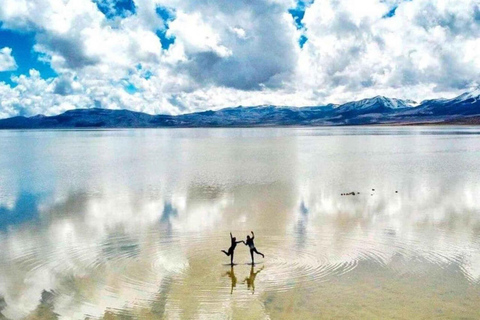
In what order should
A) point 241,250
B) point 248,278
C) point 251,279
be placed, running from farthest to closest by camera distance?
1. point 241,250
2. point 248,278
3. point 251,279

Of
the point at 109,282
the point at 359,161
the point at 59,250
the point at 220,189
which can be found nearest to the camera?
the point at 109,282

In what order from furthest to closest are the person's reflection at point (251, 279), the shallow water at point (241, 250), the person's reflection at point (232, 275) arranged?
1. the person's reflection at point (232, 275)
2. the person's reflection at point (251, 279)
3. the shallow water at point (241, 250)

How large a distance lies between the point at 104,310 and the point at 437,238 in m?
17.5

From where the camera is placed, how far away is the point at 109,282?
738 inches

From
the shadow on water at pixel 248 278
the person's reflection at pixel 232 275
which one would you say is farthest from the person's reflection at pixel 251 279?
the person's reflection at pixel 232 275

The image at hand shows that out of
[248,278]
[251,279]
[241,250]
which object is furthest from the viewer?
[241,250]

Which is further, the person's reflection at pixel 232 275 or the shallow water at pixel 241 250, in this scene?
the person's reflection at pixel 232 275

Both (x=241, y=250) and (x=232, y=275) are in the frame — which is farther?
(x=241, y=250)

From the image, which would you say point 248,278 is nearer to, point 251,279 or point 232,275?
point 251,279

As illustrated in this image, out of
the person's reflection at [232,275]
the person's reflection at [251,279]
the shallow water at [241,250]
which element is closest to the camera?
the shallow water at [241,250]

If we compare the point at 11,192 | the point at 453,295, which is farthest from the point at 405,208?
the point at 11,192

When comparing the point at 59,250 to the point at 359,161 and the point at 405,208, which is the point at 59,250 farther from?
the point at 359,161

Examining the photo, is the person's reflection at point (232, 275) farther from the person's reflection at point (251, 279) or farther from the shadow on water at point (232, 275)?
the person's reflection at point (251, 279)

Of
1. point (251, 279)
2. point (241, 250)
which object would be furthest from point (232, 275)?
point (241, 250)
